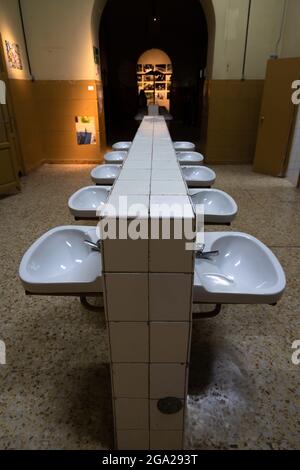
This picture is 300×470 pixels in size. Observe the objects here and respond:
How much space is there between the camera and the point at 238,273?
1.40 m

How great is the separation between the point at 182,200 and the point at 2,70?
4.31 meters

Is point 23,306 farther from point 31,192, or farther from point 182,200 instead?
point 31,192

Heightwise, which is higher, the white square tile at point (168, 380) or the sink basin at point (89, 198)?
the sink basin at point (89, 198)

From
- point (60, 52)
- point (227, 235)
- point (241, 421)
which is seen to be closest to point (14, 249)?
point (227, 235)

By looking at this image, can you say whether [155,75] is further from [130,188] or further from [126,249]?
[126,249]

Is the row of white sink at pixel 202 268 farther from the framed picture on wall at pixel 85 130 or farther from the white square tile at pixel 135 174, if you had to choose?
the framed picture on wall at pixel 85 130

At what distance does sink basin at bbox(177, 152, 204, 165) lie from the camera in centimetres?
291

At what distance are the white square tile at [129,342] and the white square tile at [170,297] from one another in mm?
71

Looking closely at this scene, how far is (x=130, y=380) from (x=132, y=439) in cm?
34

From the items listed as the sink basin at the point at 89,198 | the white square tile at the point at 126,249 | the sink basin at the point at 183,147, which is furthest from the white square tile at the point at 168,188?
the sink basin at the point at 183,147

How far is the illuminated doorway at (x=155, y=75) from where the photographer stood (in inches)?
430

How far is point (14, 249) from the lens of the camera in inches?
115

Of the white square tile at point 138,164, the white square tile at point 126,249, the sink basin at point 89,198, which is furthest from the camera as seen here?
the sink basin at point 89,198

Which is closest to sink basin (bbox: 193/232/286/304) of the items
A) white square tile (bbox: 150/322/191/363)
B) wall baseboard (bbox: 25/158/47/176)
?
white square tile (bbox: 150/322/191/363)
